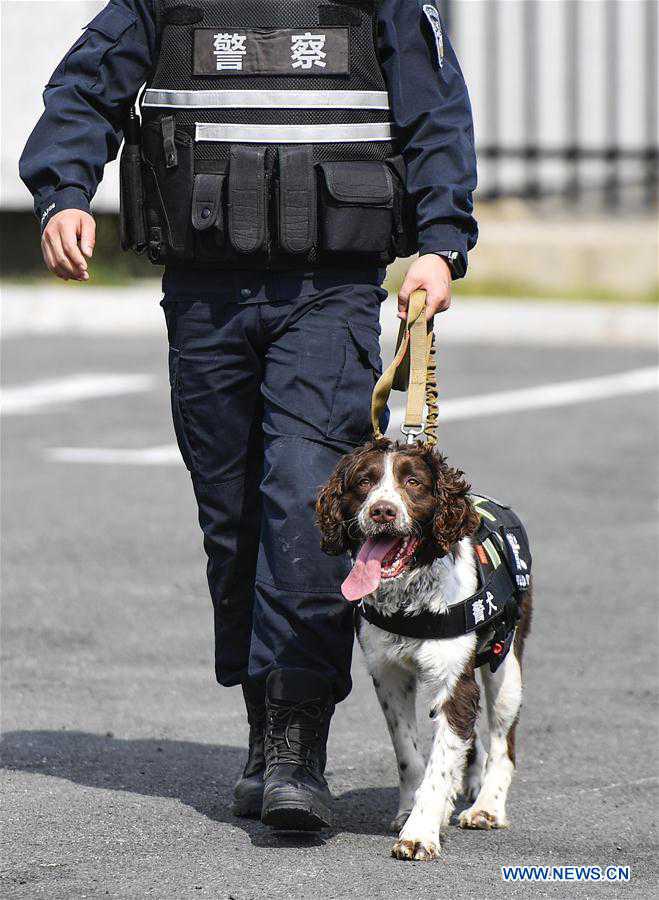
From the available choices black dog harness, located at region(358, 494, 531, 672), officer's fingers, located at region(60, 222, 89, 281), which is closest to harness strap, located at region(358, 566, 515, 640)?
black dog harness, located at region(358, 494, 531, 672)

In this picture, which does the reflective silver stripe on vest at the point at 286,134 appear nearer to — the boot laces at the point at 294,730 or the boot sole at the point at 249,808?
the boot laces at the point at 294,730

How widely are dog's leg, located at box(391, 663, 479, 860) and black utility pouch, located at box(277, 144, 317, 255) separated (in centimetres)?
114

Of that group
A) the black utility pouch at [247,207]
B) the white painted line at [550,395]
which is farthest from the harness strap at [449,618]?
the white painted line at [550,395]

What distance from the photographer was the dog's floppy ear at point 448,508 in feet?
14.5

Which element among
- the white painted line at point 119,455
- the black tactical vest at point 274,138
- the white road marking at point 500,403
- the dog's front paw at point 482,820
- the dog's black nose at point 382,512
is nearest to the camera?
the dog's black nose at point 382,512

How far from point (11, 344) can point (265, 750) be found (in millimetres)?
10730

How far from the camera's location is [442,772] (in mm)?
4508

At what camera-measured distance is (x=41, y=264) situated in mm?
18422

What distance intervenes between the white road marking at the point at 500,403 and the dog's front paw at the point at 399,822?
5.81m

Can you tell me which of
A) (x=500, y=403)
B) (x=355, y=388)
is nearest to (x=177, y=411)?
(x=355, y=388)

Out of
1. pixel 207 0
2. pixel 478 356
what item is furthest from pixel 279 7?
pixel 478 356

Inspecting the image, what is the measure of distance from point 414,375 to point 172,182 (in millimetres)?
832

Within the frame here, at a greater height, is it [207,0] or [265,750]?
[207,0]

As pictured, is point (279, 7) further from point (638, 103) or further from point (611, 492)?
point (638, 103)
